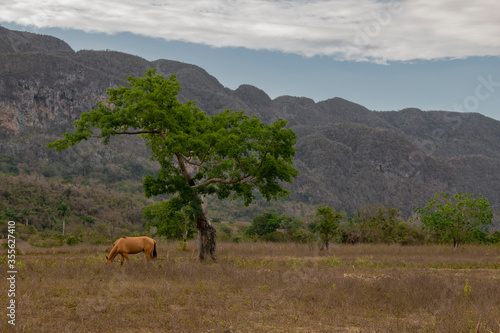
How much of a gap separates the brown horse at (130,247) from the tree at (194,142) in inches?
97.3

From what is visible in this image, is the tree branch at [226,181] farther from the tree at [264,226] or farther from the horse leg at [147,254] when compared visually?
the tree at [264,226]

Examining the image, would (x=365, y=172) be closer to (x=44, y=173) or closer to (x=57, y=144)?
(x=44, y=173)

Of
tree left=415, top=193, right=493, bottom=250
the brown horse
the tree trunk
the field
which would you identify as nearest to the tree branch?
the tree trunk

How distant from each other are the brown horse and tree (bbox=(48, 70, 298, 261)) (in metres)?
2.47

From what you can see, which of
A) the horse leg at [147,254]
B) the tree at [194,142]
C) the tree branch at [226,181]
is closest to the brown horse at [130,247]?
the horse leg at [147,254]

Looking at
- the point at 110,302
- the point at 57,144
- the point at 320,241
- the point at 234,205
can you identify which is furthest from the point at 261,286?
the point at 234,205

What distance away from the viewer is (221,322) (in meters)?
10.2

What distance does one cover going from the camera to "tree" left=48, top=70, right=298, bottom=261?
2086 cm

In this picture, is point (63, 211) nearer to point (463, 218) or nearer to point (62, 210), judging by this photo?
point (62, 210)

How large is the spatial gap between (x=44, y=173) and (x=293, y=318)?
4814 inches

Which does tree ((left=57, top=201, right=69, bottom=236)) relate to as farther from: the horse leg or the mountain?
the mountain

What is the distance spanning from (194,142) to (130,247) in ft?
18.7

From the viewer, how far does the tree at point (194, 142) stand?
2086cm

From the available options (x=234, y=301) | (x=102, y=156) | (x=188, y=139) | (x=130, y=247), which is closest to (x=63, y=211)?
(x=130, y=247)
